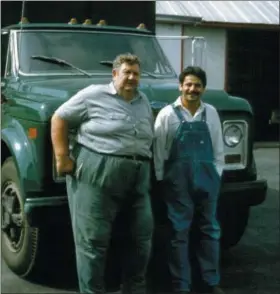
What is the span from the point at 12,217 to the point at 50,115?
0.98m

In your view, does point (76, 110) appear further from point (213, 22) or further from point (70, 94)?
point (213, 22)

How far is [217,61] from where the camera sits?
15.2m

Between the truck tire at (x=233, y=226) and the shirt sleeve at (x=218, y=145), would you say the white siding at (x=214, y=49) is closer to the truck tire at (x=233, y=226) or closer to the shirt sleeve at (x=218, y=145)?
the truck tire at (x=233, y=226)

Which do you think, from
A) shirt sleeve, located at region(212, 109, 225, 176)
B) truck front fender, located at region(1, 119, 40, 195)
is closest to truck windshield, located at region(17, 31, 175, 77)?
truck front fender, located at region(1, 119, 40, 195)

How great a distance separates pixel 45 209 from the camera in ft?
14.8

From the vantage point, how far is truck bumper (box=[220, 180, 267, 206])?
195 inches

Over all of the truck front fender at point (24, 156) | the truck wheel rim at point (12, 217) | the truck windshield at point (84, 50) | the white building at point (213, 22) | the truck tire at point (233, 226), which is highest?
the white building at point (213, 22)

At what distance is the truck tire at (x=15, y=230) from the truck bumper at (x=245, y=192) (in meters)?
1.45

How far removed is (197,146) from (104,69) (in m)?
1.53

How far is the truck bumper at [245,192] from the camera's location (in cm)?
495

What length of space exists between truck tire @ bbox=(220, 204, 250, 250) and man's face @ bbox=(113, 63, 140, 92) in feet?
6.65

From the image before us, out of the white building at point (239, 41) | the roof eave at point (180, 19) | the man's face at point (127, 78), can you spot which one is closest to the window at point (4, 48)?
the man's face at point (127, 78)

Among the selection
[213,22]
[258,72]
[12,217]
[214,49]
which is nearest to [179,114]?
[12,217]

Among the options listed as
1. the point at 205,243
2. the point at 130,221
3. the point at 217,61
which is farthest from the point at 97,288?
the point at 217,61
